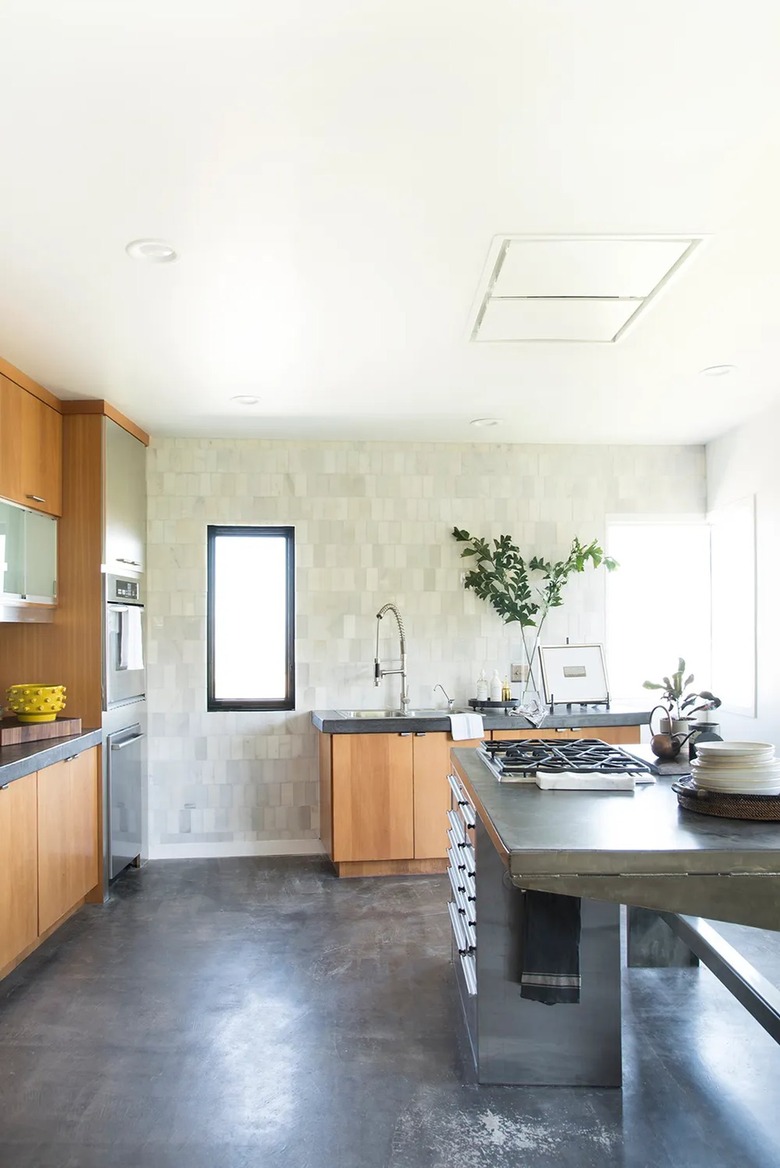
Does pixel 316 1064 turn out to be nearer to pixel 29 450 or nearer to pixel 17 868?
pixel 17 868

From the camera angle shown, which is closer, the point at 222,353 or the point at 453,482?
the point at 222,353

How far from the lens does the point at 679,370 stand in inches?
169

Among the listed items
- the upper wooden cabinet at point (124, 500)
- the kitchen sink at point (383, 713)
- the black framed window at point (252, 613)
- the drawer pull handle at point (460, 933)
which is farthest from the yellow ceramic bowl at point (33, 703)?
the drawer pull handle at point (460, 933)

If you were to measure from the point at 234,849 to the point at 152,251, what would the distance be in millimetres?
3823

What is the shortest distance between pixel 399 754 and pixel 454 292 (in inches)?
108

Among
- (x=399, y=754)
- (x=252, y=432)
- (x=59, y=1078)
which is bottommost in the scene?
(x=59, y=1078)

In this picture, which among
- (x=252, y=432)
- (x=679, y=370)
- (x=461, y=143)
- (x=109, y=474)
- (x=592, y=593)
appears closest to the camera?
(x=461, y=143)

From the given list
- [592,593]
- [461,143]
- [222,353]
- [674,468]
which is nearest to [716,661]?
[592,593]

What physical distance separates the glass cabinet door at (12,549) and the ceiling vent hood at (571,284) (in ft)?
7.46

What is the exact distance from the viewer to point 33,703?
4.29m

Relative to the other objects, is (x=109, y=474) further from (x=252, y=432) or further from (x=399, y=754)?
(x=399, y=754)

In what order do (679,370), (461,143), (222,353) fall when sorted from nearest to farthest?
(461,143) → (222,353) → (679,370)

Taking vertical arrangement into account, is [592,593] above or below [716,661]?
above

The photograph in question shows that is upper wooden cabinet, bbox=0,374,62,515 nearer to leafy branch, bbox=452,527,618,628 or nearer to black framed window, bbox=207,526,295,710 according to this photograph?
black framed window, bbox=207,526,295,710
